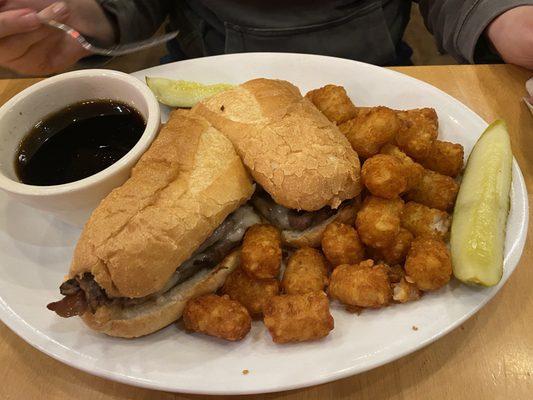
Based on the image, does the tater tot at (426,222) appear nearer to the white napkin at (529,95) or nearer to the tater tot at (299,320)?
the tater tot at (299,320)

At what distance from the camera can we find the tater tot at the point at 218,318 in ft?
3.68

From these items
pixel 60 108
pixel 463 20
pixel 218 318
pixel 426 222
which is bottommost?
pixel 218 318

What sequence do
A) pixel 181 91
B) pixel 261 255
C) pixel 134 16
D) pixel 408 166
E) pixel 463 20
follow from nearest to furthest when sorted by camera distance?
pixel 261 255 → pixel 408 166 → pixel 181 91 → pixel 463 20 → pixel 134 16

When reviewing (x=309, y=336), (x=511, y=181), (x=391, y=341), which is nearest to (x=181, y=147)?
(x=309, y=336)

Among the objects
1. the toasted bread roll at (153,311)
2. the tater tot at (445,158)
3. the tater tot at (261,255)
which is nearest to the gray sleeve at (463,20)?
the tater tot at (445,158)

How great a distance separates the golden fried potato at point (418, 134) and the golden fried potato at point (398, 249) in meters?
0.26

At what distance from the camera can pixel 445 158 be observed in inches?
53.8

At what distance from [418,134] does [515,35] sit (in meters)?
0.67

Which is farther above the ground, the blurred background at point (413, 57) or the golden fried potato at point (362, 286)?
the golden fried potato at point (362, 286)

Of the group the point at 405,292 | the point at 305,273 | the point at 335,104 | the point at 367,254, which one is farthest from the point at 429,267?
the point at 335,104

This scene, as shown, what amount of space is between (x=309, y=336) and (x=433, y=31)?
157 cm

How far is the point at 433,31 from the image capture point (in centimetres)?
209

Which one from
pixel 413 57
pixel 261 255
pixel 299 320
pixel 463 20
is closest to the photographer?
pixel 299 320

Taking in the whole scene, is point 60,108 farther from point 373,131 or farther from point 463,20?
point 463,20
